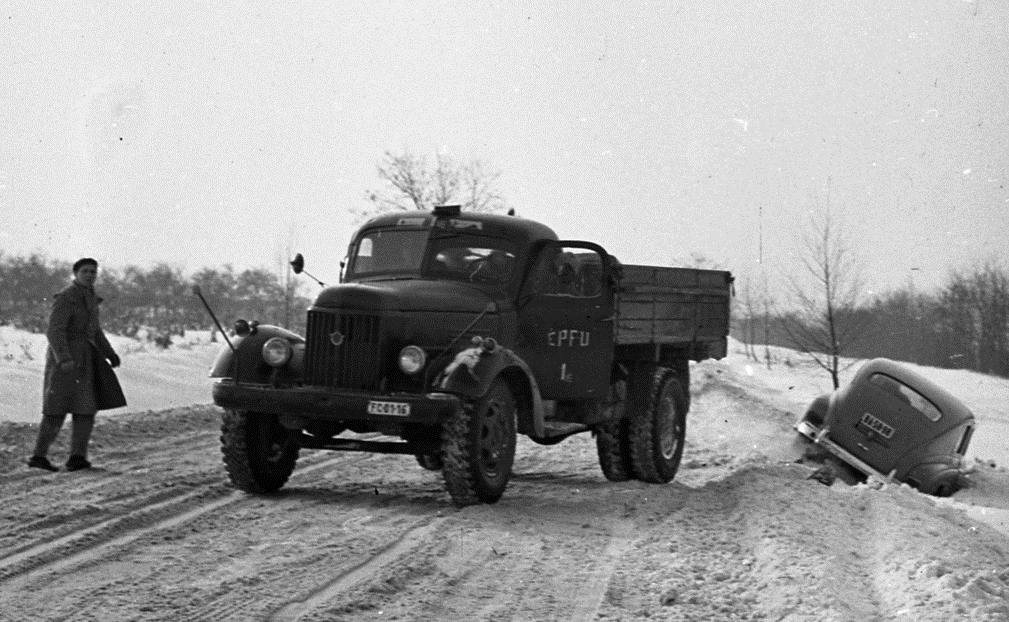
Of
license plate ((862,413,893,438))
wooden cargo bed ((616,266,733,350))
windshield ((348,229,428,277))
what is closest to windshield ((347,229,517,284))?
windshield ((348,229,428,277))

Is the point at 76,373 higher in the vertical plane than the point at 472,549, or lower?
higher

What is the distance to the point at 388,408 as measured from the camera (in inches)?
303

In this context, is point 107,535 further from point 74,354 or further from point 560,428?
point 560,428

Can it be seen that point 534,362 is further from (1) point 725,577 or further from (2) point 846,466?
(2) point 846,466

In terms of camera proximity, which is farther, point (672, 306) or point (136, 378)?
point (136, 378)

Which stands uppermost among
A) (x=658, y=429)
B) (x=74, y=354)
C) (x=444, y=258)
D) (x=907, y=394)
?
A: (x=444, y=258)

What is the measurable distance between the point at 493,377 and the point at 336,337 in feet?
3.90

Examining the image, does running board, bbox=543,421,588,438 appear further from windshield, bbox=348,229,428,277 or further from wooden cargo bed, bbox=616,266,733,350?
windshield, bbox=348,229,428,277

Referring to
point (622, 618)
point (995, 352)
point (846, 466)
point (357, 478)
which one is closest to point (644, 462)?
point (357, 478)

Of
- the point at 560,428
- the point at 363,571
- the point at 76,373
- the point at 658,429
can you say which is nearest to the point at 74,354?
the point at 76,373

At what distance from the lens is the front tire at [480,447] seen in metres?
7.77

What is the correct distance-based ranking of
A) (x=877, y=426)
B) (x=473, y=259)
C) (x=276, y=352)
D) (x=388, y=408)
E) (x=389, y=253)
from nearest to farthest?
1. (x=388, y=408)
2. (x=276, y=352)
3. (x=473, y=259)
4. (x=389, y=253)
5. (x=877, y=426)

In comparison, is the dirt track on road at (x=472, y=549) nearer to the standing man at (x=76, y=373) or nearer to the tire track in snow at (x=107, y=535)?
the tire track in snow at (x=107, y=535)

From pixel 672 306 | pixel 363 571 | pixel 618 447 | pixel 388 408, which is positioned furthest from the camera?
pixel 672 306
